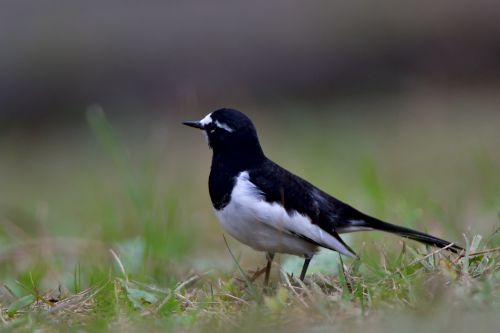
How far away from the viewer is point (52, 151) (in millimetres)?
13445

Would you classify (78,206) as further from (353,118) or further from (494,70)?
(494,70)

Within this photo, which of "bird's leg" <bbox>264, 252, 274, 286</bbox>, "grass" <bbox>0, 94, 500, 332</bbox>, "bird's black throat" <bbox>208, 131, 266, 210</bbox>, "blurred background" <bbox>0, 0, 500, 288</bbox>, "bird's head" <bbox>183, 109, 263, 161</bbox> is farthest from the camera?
"blurred background" <bbox>0, 0, 500, 288</bbox>

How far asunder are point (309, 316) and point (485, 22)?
10.3m

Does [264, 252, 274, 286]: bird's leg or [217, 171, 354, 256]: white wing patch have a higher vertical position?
[217, 171, 354, 256]: white wing patch

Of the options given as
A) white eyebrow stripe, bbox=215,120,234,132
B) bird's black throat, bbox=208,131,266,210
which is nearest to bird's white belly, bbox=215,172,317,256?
bird's black throat, bbox=208,131,266,210

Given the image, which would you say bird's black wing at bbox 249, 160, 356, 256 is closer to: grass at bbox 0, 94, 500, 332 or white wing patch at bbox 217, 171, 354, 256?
white wing patch at bbox 217, 171, 354, 256

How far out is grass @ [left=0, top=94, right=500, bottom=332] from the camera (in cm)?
393

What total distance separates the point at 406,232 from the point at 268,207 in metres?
0.86

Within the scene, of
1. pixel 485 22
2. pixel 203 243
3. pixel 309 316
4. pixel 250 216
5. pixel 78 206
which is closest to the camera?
pixel 309 316

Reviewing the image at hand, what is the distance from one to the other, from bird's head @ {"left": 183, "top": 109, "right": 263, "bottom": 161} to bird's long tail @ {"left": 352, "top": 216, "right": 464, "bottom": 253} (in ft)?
2.48

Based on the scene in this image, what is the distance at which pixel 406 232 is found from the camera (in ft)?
17.3

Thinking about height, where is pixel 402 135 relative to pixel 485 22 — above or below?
below

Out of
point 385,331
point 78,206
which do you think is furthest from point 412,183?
point 385,331

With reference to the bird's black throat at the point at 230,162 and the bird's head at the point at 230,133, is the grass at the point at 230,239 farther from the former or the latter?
the bird's head at the point at 230,133
